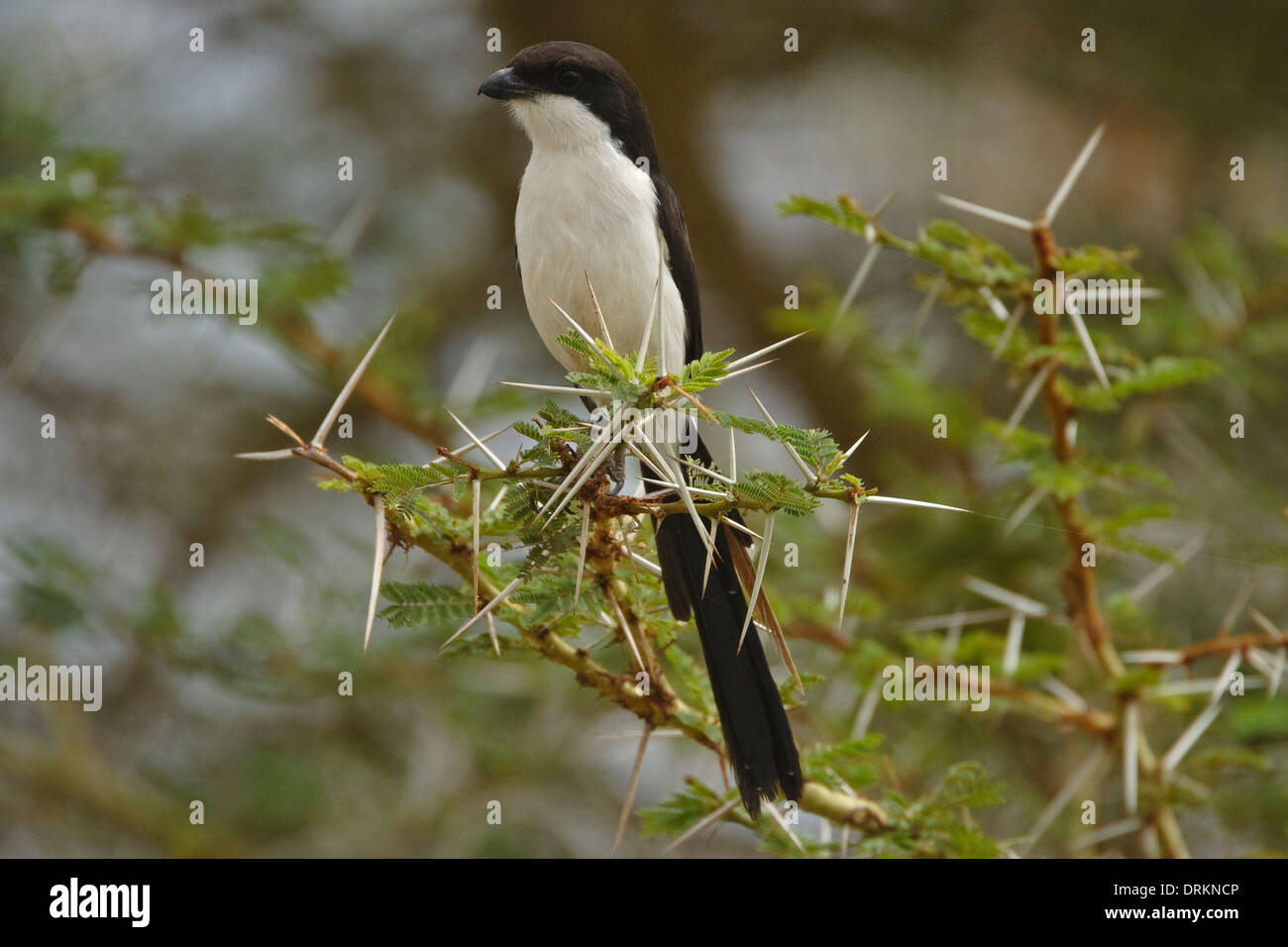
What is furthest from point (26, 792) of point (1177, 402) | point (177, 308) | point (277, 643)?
point (1177, 402)

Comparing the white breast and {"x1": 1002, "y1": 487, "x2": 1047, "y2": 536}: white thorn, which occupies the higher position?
the white breast

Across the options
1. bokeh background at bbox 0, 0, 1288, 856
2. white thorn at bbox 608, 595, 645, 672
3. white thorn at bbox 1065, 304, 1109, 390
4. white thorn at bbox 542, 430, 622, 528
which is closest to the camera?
white thorn at bbox 542, 430, 622, 528

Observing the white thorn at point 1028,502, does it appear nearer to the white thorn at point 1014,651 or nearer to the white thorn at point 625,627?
the white thorn at point 1014,651

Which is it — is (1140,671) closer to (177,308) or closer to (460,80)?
→ (177,308)

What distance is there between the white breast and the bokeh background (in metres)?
0.66

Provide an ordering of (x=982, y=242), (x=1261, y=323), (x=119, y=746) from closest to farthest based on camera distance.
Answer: (x=982, y=242) → (x=1261, y=323) → (x=119, y=746)

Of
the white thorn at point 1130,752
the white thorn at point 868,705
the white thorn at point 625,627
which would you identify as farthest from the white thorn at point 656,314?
the white thorn at point 1130,752

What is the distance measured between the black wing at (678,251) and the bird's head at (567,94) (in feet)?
0.41

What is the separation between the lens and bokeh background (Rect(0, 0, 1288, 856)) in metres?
3.73

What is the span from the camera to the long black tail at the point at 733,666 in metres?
2.36


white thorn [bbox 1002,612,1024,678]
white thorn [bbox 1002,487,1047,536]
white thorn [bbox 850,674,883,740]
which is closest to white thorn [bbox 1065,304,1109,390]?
white thorn [bbox 1002,487,1047,536]

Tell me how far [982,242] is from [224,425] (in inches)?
150

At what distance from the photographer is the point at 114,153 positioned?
11.2 ft

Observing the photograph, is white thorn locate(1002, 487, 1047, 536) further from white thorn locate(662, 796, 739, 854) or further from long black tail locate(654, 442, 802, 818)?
white thorn locate(662, 796, 739, 854)
